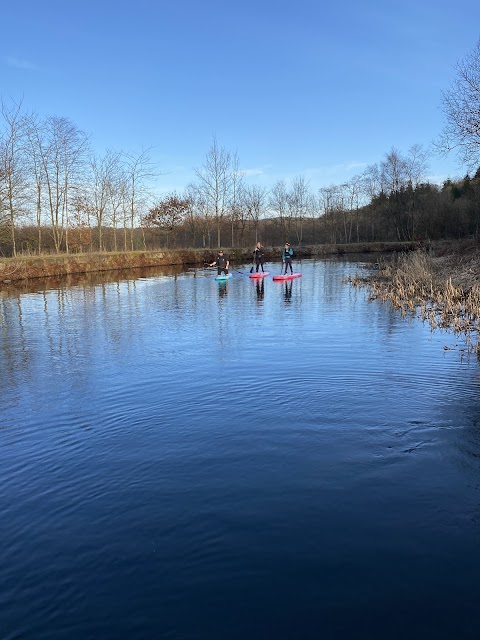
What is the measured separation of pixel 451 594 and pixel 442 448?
237cm

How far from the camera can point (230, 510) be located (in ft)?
14.8

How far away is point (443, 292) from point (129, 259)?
1140 inches

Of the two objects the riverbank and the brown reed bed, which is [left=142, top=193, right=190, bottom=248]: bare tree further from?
the brown reed bed

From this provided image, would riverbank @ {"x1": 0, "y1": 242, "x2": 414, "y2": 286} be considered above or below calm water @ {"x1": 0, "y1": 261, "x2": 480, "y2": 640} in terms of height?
above

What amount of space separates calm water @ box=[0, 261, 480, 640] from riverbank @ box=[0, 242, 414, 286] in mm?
22780

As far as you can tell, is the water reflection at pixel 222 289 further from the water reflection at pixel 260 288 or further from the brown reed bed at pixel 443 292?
the brown reed bed at pixel 443 292

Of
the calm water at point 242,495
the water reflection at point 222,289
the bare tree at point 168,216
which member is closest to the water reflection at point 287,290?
the water reflection at point 222,289

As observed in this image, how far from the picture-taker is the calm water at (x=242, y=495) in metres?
3.36

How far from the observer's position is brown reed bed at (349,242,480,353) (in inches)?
490

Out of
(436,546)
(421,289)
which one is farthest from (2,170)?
(436,546)

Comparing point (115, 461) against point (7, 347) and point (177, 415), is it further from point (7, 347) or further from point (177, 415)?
point (7, 347)

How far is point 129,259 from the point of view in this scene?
40.1 metres

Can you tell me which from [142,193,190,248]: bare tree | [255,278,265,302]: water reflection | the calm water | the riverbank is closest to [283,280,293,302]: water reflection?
[255,278,265,302]: water reflection

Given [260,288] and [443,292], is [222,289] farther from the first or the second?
[443,292]
